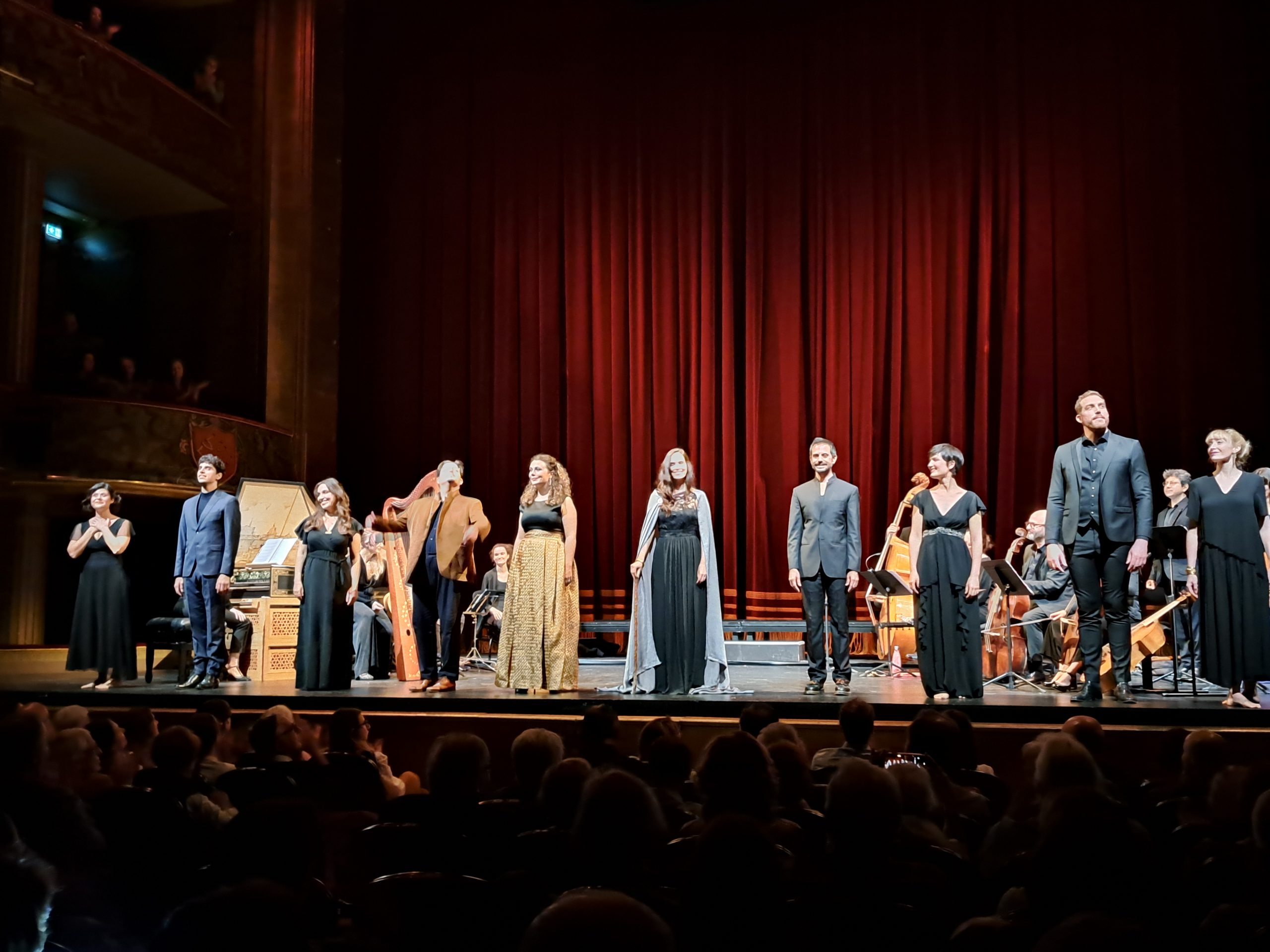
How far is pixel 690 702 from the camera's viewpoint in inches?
235

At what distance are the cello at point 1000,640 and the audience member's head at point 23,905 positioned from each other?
691 cm

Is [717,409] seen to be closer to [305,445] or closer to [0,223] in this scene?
[305,445]

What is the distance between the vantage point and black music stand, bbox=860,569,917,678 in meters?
7.45

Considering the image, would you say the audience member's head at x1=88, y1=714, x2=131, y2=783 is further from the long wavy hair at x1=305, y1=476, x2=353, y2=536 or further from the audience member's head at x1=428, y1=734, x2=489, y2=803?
the long wavy hair at x1=305, y1=476, x2=353, y2=536

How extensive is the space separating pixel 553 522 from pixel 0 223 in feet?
24.9

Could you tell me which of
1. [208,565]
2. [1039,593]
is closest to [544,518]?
[208,565]

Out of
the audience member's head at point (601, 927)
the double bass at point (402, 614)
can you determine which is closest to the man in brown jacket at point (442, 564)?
the double bass at point (402, 614)

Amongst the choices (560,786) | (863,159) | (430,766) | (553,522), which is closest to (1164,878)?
(560,786)

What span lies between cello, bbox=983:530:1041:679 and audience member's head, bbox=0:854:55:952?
22.7ft

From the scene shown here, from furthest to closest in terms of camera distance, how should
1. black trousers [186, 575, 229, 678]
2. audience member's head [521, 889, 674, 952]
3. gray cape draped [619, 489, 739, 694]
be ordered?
black trousers [186, 575, 229, 678], gray cape draped [619, 489, 739, 694], audience member's head [521, 889, 674, 952]

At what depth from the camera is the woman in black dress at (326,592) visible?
6.98 meters

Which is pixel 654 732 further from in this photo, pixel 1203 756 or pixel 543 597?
pixel 543 597

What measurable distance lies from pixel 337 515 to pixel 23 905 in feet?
17.7

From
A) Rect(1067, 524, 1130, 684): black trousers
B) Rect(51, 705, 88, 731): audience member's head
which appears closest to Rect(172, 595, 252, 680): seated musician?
Rect(51, 705, 88, 731): audience member's head
